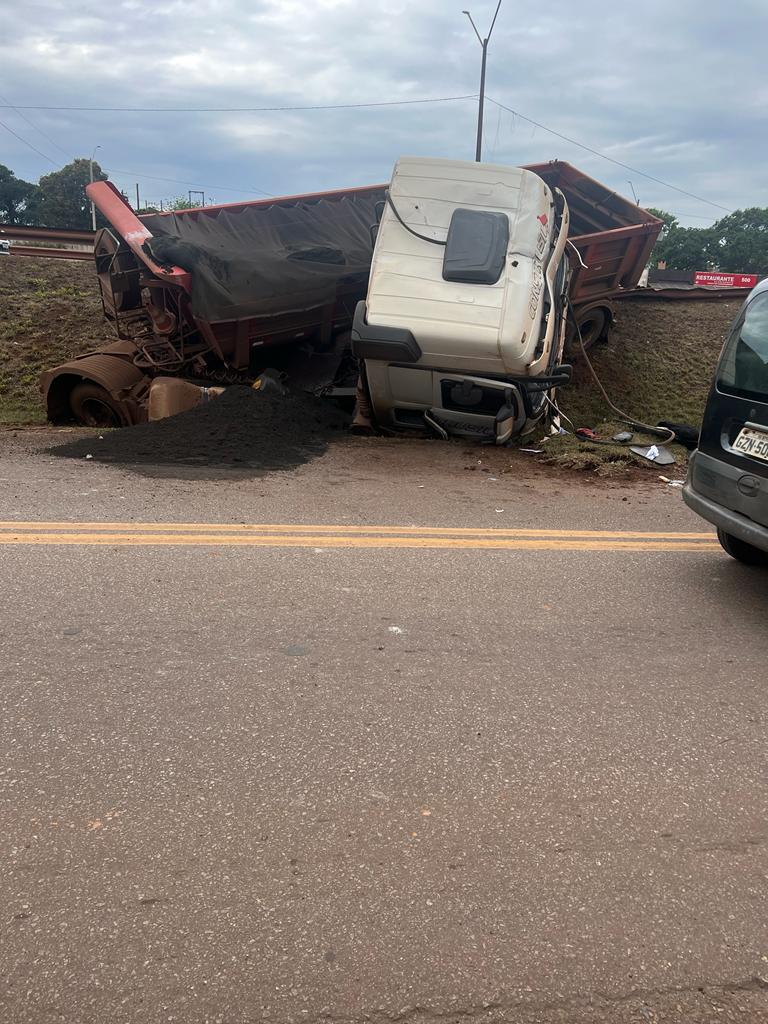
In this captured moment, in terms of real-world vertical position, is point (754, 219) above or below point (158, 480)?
Result: above

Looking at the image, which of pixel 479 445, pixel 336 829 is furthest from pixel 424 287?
pixel 336 829

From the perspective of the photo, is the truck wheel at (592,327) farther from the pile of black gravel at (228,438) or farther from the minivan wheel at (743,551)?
the minivan wheel at (743,551)

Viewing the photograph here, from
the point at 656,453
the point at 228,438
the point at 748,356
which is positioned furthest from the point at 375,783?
the point at 656,453

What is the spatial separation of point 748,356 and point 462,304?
387cm

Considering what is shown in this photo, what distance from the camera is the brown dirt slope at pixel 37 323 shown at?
11.5m

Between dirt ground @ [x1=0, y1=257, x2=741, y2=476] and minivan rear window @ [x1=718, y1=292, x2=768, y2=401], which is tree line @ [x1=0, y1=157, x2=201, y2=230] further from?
minivan rear window @ [x1=718, y1=292, x2=768, y2=401]

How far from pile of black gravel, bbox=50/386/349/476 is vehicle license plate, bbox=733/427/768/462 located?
14.3ft

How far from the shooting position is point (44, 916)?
205 centimetres

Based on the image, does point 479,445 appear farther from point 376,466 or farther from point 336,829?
point 336,829

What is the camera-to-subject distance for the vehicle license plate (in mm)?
4137

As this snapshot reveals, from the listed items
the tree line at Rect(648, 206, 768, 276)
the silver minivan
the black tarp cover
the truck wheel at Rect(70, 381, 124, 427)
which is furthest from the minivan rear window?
the tree line at Rect(648, 206, 768, 276)

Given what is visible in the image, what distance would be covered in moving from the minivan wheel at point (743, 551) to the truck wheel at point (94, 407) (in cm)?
748

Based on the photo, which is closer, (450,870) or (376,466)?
(450,870)

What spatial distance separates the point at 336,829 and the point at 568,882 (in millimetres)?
735
